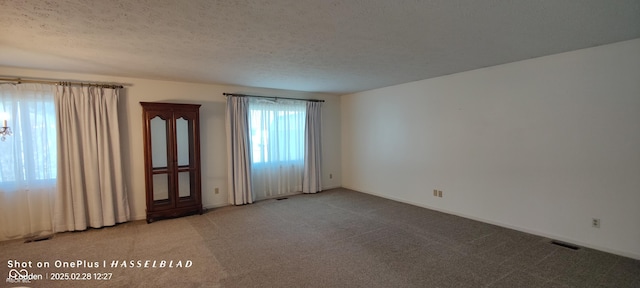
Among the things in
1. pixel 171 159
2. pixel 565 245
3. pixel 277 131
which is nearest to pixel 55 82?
pixel 171 159

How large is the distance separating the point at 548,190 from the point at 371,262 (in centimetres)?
236

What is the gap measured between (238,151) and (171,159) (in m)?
1.10

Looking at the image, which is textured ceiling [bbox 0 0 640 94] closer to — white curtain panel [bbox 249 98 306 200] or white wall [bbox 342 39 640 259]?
white wall [bbox 342 39 640 259]

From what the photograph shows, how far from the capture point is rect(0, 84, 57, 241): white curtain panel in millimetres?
3467

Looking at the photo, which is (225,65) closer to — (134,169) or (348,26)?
(348,26)

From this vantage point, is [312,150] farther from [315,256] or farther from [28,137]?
[28,137]

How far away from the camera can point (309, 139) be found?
5.86m

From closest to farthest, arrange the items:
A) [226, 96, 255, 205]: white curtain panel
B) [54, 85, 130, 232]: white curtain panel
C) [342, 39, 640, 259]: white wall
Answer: [342, 39, 640, 259]: white wall → [54, 85, 130, 232]: white curtain panel → [226, 96, 255, 205]: white curtain panel

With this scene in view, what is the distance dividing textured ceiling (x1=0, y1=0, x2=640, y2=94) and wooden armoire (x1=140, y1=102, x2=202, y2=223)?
0.70m

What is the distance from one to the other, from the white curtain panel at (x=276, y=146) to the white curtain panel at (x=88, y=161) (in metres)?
2.06

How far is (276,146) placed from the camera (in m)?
5.54

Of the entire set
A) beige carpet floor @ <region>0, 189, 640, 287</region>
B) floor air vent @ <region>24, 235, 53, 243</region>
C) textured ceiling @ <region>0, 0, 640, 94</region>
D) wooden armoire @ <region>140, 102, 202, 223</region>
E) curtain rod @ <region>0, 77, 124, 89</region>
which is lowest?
beige carpet floor @ <region>0, 189, 640, 287</region>

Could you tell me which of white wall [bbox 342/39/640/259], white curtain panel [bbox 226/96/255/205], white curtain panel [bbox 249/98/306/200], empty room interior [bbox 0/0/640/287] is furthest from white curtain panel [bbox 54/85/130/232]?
white wall [bbox 342/39/640/259]

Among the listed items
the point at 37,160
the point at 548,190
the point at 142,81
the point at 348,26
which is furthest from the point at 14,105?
the point at 548,190
